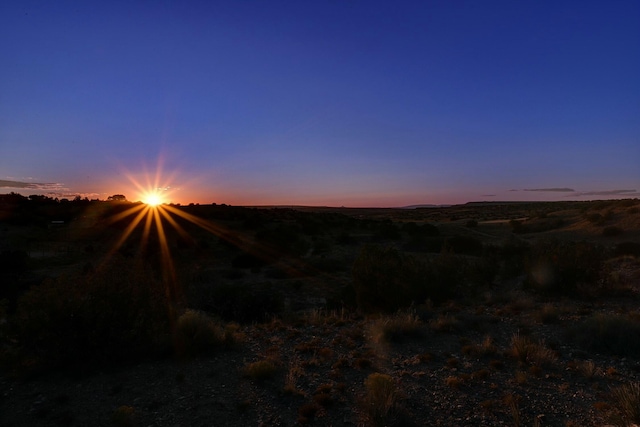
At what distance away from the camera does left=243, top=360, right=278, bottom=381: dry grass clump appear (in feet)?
25.6

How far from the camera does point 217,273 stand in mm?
24859

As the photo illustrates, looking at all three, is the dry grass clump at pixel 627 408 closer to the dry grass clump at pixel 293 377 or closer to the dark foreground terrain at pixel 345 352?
the dark foreground terrain at pixel 345 352

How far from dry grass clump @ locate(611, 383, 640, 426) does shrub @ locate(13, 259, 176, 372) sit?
8.22m

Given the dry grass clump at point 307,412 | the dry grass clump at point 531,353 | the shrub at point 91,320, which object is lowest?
the dry grass clump at point 307,412

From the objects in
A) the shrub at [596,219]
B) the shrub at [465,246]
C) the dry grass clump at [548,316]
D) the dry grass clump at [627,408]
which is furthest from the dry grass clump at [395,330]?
the shrub at [596,219]

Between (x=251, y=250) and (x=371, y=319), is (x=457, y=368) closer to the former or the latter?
(x=371, y=319)

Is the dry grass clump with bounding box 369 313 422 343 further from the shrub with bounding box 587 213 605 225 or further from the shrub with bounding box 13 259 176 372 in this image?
the shrub with bounding box 587 213 605 225

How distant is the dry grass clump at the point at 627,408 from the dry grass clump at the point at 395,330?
15.2ft

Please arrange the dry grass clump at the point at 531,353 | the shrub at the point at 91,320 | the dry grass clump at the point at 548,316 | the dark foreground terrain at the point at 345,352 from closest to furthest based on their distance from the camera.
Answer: the dark foreground terrain at the point at 345,352 < the dry grass clump at the point at 531,353 < the shrub at the point at 91,320 < the dry grass clump at the point at 548,316

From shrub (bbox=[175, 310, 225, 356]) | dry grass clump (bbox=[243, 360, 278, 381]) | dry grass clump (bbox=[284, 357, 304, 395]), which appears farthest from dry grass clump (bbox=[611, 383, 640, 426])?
shrub (bbox=[175, 310, 225, 356])

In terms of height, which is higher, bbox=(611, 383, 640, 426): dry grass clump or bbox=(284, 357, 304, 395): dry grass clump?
bbox=(611, 383, 640, 426): dry grass clump

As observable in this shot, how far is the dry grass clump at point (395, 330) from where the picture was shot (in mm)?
9938

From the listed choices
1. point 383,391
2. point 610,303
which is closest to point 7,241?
point 383,391

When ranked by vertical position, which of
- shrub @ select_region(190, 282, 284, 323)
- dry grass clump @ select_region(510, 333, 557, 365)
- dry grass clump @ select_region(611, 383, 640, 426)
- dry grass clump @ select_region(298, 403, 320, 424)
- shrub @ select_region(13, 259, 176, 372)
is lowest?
shrub @ select_region(190, 282, 284, 323)
